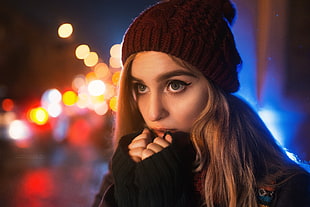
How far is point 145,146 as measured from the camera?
4.30 feet

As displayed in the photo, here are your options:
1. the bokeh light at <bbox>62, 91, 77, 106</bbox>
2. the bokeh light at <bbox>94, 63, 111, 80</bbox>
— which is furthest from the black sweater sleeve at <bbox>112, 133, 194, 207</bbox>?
the bokeh light at <bbox>62, 91, 77, 106</bbox>

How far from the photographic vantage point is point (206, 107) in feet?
4.53

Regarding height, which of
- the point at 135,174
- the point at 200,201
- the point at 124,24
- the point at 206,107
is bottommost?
the point at 200,201

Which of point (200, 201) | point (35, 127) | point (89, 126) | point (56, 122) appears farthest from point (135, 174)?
point (89, 126)

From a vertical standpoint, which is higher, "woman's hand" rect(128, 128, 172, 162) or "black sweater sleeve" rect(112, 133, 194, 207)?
"woman's hand" rect(128, 128, 172, 162)

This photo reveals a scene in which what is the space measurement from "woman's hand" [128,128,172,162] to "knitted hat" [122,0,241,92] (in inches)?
15.0

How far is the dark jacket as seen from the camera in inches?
46.1

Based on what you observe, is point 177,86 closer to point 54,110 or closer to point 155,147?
point 155,147

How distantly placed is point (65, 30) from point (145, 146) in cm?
106

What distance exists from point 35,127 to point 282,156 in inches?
199

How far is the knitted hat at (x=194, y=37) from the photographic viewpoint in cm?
131

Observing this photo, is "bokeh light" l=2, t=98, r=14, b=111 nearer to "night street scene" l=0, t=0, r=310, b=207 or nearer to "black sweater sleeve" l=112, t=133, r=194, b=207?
"night street scene" l=0, t=0, r=310, b=207

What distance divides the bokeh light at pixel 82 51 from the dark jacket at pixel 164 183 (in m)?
0.79

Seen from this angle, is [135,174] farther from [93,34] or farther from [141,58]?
[93,34]
